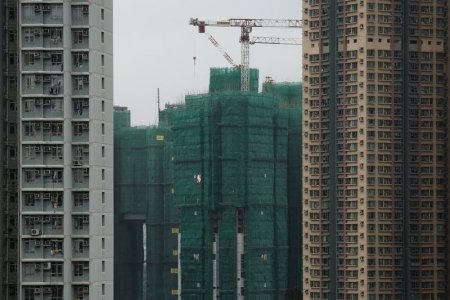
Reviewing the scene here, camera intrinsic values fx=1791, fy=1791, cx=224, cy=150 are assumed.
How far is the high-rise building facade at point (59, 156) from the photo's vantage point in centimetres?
15575

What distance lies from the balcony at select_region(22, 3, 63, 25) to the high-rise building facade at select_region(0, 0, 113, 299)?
0.29 ft

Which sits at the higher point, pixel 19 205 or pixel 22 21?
pixel 22 21

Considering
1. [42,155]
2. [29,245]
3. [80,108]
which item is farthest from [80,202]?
[80,108]

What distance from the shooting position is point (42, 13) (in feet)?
517

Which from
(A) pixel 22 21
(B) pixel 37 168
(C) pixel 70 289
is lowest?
(C) pixel 70 289

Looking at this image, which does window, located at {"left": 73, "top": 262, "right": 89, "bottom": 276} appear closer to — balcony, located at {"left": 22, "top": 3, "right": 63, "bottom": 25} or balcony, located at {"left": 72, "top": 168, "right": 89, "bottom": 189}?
balcony, located at {"left": 72, "top": 168, "right": 89, "bottom": 189}

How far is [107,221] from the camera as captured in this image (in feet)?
518

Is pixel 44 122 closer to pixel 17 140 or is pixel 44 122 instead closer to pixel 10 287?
pixel 17 140

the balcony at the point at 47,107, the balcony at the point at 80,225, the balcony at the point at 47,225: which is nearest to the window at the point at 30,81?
the balcony at the point at 47,107

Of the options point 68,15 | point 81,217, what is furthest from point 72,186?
point 68,15

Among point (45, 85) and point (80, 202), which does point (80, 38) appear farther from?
point (80, 202)

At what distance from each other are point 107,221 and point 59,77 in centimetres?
1335

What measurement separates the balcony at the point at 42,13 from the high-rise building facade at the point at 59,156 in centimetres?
9

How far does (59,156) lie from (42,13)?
12.7 meters
